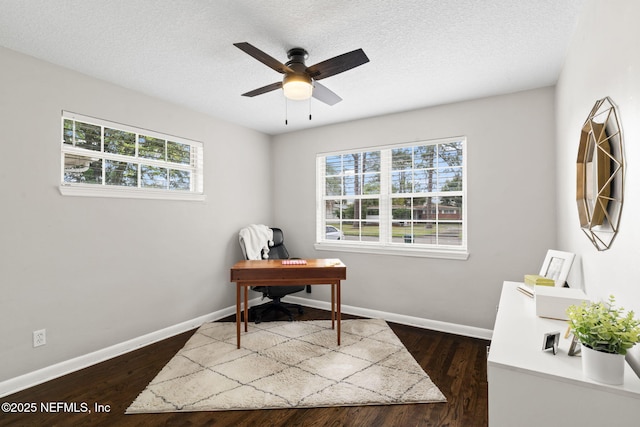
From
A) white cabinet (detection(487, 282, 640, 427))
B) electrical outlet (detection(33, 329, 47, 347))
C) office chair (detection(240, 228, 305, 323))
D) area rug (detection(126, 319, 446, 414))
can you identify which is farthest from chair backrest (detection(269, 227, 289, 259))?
A: white cabinet (detection(487, 282, 640, 427))

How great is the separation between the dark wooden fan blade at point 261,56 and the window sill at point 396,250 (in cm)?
256

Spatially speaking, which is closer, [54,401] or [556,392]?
[556,392]

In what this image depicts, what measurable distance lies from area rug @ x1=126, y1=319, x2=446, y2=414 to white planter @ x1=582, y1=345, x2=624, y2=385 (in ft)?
4.83

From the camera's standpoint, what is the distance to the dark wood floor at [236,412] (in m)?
2.08

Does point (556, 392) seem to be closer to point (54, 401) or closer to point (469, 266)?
point (469, 266)

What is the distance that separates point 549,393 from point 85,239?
3.44 meters

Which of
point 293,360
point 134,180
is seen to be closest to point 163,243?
point 134,180

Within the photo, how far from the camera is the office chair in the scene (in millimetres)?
3992

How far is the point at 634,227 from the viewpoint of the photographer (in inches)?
48.4

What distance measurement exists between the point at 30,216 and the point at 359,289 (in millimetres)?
3464

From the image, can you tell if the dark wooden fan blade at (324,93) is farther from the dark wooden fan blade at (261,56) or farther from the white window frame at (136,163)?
the white window frame at (136,163)

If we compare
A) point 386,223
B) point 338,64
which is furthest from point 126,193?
point 386,223

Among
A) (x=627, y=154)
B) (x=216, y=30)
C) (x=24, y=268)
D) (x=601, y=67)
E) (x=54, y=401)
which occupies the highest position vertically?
(x=216, y=30)

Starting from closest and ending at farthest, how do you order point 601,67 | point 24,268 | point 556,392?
1. point 556,392
2. point 601,67
3. point 24,268
